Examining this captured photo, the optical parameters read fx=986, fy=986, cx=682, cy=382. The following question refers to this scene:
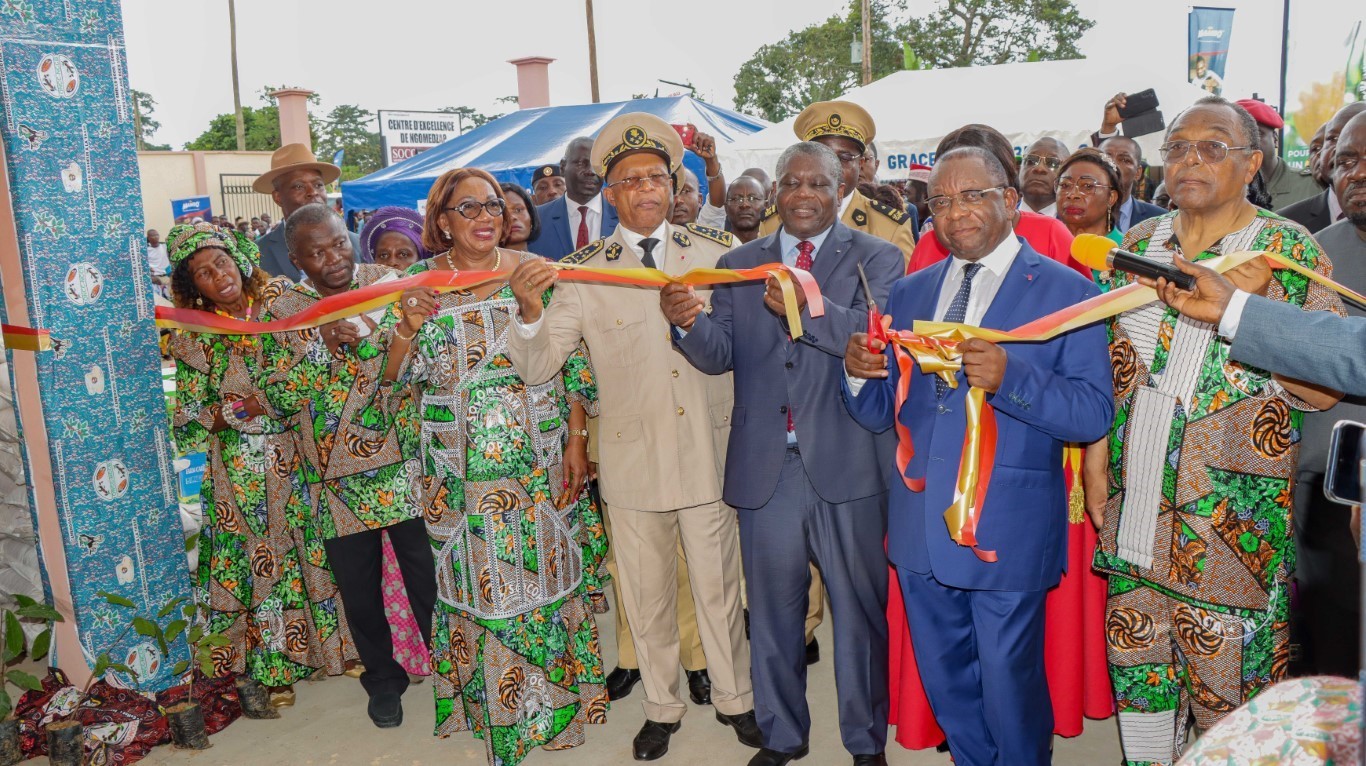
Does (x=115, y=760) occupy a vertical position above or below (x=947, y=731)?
below

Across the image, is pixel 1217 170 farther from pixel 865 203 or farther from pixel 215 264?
pixel 215 264

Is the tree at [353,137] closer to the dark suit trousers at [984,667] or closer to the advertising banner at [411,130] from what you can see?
the advertising banner at [411,130]

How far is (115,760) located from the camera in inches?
Answer: 163

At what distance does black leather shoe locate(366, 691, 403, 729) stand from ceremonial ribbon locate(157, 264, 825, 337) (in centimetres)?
171

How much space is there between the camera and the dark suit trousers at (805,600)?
141 inches

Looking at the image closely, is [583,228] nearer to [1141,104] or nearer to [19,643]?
[1141,104]

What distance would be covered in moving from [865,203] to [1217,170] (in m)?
2.19

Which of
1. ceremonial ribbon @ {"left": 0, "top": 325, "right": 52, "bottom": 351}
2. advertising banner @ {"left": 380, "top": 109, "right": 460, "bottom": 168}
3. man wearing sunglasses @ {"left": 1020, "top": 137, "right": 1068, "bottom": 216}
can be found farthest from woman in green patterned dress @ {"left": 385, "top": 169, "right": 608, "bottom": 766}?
advertising banner @ {"left": 380, "top": 109, "right": 460, "bottom": 168}

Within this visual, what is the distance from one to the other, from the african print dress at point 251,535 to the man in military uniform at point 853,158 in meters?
2.56

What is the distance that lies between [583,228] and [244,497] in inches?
107

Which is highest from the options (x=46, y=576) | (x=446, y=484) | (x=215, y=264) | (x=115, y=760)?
(x=215, y=264)

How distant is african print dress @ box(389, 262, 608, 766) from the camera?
3840 millimetres

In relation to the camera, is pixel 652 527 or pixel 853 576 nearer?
pixel 853 576

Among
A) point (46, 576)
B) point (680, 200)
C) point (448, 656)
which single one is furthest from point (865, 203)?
point (46, 576)
